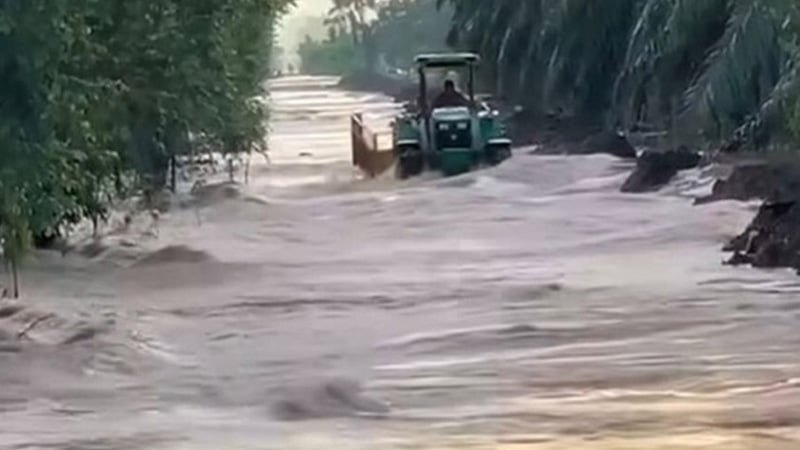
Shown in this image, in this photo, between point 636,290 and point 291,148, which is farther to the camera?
point 291,148

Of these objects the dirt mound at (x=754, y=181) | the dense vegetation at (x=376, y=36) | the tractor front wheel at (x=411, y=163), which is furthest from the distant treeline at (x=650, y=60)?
the dense vegetation at (x=376, y=36)

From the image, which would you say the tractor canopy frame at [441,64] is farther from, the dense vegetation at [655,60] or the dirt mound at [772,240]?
the dirt mound at [772,240]

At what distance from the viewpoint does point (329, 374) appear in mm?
14602

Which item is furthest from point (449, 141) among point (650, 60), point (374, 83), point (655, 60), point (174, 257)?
point (374, 83)

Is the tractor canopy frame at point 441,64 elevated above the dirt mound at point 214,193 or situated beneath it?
elevated above

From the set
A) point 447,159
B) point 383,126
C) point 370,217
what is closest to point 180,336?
point 370,217

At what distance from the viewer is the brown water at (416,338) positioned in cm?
1247

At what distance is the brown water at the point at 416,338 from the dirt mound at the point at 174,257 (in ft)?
0.13

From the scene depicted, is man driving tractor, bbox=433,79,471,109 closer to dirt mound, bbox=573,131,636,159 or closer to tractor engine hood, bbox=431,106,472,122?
tractor engine hood, bbox=431,106,472,122

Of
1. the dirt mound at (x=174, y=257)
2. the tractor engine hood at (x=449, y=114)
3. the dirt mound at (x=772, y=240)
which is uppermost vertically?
Answer: the tractor engine hood at (x=449, y=114)

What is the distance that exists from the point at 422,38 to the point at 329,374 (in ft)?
322

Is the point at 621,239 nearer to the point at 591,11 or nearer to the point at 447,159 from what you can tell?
the point at 447,159

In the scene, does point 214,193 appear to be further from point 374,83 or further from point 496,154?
point 374,83

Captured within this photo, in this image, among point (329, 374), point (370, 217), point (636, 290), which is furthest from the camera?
point (370, 217)
